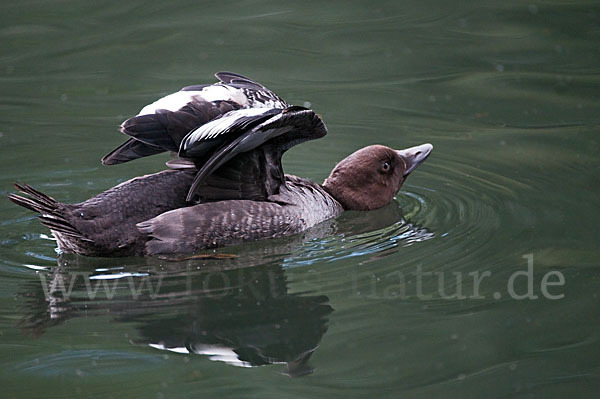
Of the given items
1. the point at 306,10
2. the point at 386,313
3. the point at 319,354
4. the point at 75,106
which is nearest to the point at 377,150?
the point at 386,313

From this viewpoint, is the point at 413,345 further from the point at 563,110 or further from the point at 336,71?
the point at 336,71

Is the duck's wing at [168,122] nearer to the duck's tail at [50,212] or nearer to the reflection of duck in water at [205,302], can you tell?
the duck's tail at [50,212]

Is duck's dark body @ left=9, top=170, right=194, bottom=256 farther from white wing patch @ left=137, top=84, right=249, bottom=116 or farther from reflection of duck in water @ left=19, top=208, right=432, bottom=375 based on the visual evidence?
white wing patch @ left=137, top=84, right=249, bottom=116

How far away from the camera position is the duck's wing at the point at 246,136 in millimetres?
5734

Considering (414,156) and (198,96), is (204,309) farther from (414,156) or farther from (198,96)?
(414,156)

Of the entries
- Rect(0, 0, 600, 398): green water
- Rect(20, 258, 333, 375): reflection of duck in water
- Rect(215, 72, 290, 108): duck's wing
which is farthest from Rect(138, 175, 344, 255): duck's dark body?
Rect(215, 72, 290, 108): duck's wing

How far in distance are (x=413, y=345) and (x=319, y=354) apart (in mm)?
494

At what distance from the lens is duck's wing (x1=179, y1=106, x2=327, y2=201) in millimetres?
5734

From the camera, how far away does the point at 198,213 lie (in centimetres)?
620

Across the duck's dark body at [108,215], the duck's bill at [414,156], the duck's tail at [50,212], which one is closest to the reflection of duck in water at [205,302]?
the duck's dark body at [108,215]

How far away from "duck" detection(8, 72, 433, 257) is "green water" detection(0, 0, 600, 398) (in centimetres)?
16

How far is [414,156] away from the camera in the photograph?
24.4 ft

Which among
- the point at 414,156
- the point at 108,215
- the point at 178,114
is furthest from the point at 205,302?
the point at 414,156

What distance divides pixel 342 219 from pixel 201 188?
127 cm
